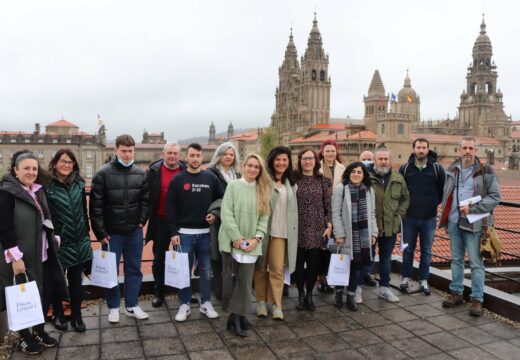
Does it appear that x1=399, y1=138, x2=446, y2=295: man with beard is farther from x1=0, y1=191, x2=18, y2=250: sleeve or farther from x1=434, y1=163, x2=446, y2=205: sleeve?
x1=0, y1=191, x2=18, y2=250: sleeve

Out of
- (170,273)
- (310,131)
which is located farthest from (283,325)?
(310,131)

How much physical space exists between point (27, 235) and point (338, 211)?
3.36m

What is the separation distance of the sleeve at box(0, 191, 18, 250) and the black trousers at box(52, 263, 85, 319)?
805 millimetres

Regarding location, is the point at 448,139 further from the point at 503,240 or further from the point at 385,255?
the point at 385,255

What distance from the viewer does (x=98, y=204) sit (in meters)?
4.69

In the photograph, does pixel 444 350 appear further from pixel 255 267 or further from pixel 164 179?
pixel 164 179

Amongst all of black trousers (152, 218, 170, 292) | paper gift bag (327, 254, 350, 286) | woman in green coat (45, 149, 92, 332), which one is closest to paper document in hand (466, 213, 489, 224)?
paper gift bag (327, 254, 350, 286)

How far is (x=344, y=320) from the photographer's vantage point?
16.5 feet

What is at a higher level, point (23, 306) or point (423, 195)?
point (423, 195)

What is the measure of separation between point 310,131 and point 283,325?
81.4 m

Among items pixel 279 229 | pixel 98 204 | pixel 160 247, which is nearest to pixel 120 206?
pixel 98 204

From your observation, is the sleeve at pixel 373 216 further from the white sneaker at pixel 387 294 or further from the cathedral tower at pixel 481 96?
the cathedral tower at pixel 481 96

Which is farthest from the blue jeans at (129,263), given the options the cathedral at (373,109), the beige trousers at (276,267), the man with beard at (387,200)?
the cathedral at (373,109)

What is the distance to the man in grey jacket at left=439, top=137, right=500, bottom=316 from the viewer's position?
512cm
